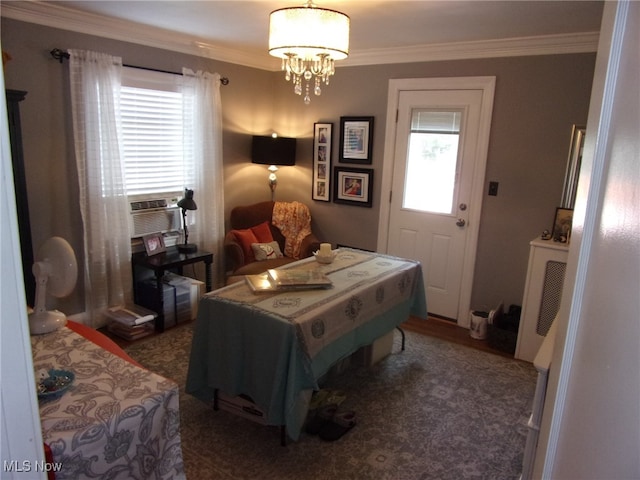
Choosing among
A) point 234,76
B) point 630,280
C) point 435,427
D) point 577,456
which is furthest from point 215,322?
point 234,76

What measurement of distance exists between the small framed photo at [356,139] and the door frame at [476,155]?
0.65 feet

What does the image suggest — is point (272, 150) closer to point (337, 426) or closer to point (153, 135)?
point (153, 135)

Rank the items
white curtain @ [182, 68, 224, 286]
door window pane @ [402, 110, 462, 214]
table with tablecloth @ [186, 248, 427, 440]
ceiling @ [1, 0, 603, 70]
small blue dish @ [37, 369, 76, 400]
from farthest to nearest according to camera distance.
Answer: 1. white curtain @ [182, 68, 224, 286]
2. door window pane @ [402, 110, 462, 214]
3. ceiling @ [1, 0, 603, 70]
4. table with tablecloth @ [186, 248, 427, 440]
5. small blue dish @ [37, 369, 76, 400]

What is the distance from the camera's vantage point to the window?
3763 mm

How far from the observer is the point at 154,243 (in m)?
3.92

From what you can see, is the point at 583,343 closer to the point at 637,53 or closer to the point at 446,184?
the point at 637,53

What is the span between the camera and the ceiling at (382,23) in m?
2.77

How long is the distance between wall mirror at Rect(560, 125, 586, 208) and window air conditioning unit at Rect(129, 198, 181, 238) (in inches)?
132

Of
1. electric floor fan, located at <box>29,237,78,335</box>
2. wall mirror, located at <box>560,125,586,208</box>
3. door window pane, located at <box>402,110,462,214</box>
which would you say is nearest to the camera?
electric floor fan, located at <box>29,237,78,335</box>

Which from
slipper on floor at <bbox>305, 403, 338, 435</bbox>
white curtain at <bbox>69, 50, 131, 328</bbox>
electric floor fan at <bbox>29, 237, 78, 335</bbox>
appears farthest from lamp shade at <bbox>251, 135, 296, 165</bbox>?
electric floor fan at <bbox>29, 237, 78, 335</bbox>

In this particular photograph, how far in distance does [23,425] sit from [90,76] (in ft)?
11.0

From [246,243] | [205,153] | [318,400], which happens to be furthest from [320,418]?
[205,153]

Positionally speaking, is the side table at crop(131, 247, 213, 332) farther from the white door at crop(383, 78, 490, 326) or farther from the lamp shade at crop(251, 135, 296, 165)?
the white door at crop(383, 78, 490, 326)

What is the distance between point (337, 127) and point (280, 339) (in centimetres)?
300
